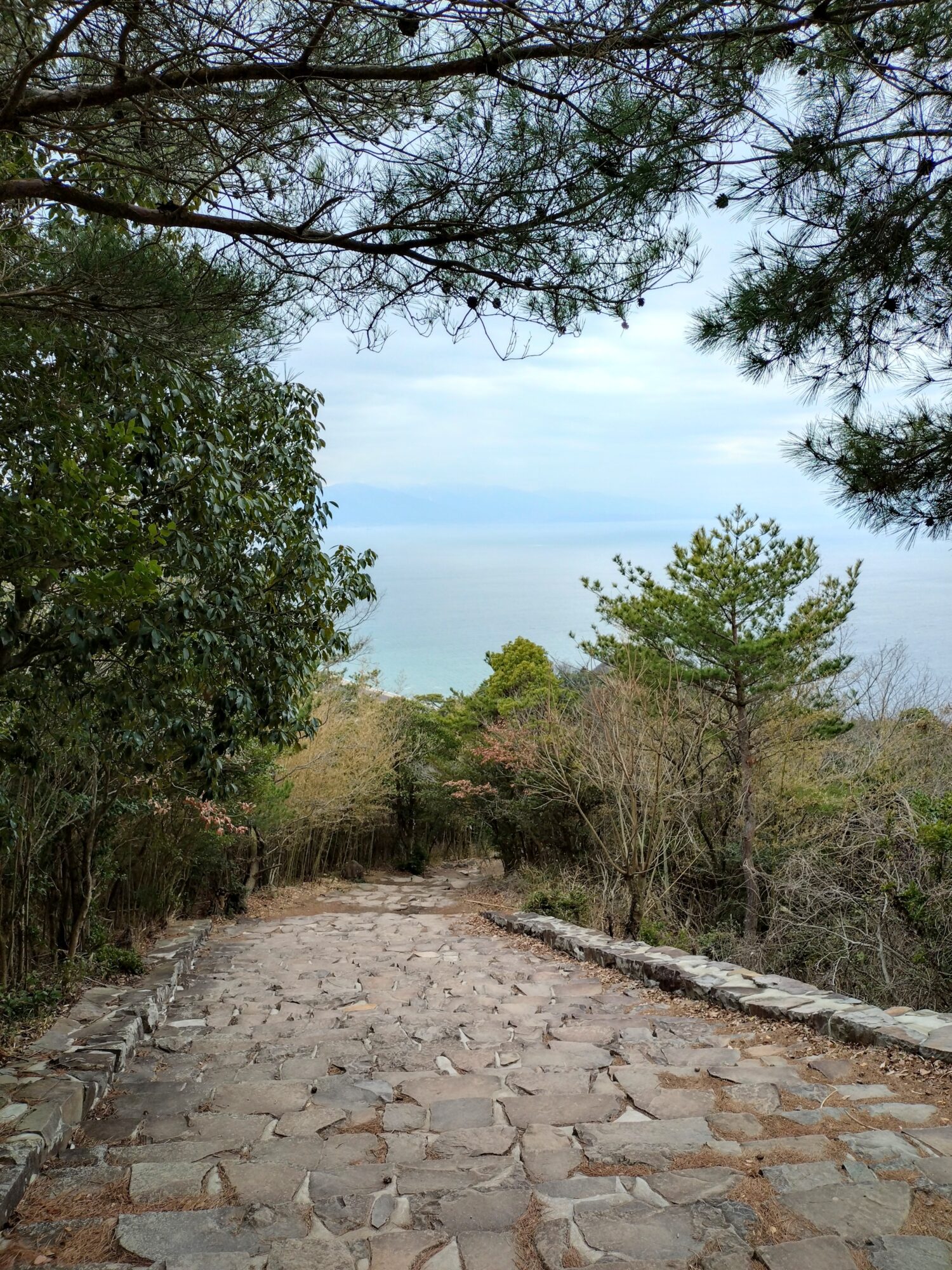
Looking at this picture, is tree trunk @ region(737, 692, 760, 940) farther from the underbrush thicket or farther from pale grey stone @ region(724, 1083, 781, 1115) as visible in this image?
pale grey stone @ region(724, 1083, 781, 1115)

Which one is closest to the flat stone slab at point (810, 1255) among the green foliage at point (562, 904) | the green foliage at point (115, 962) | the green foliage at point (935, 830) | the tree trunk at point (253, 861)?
the green foliage at point (935, 830)

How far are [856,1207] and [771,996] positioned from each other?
241cm

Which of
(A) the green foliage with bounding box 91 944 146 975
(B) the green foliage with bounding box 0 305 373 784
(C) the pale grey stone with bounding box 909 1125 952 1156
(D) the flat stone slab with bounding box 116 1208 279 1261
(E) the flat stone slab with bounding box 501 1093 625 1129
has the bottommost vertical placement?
(A) the green foliage with bounding box 91 944 146 975

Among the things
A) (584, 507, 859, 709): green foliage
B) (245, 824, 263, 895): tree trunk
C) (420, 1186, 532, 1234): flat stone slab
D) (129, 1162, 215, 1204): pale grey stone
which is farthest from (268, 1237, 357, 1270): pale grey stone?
(245, 824, 263, 895): tree trunk

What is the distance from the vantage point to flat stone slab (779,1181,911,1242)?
246 centimetres

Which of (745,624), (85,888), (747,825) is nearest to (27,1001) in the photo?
(85,888)

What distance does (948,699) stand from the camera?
14.0 m

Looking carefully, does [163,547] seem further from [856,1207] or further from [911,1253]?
[911,1253]

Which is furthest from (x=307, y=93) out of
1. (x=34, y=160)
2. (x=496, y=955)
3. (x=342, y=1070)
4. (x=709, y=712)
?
(x=709, y=712)

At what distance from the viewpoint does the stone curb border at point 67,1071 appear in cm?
303

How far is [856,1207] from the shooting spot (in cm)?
256

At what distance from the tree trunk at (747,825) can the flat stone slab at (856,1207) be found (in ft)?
21.6

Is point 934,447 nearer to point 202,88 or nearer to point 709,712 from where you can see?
point 202,88

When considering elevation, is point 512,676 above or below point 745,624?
below
